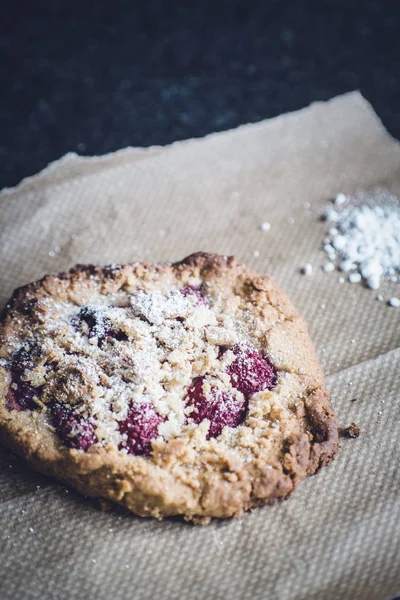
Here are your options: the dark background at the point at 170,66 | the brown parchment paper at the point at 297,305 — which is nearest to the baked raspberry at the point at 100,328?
the brown parchment paper at the point at 297,305

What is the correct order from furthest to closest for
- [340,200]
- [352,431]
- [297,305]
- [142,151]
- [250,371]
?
[142,151]
[340,200]
[297,305]
[352,431]
[250,371]

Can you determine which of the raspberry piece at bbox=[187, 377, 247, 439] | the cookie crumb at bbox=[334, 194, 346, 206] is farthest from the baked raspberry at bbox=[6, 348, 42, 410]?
the cookie crumb at bbox=[334, 194, 346, 206]

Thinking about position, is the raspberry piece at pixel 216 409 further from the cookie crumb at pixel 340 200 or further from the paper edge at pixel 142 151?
the paper edge at pixel 142 151

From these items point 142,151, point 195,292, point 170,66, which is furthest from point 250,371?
point 170,66

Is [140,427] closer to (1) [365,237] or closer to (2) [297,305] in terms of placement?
(2) [297,305]

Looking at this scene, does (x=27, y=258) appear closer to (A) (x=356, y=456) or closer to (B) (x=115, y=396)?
(B) (x=115, y=396)

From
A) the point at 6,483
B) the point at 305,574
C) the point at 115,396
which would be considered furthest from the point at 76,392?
the point at 305,574

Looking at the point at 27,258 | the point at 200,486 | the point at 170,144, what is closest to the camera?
the point at 200,486
